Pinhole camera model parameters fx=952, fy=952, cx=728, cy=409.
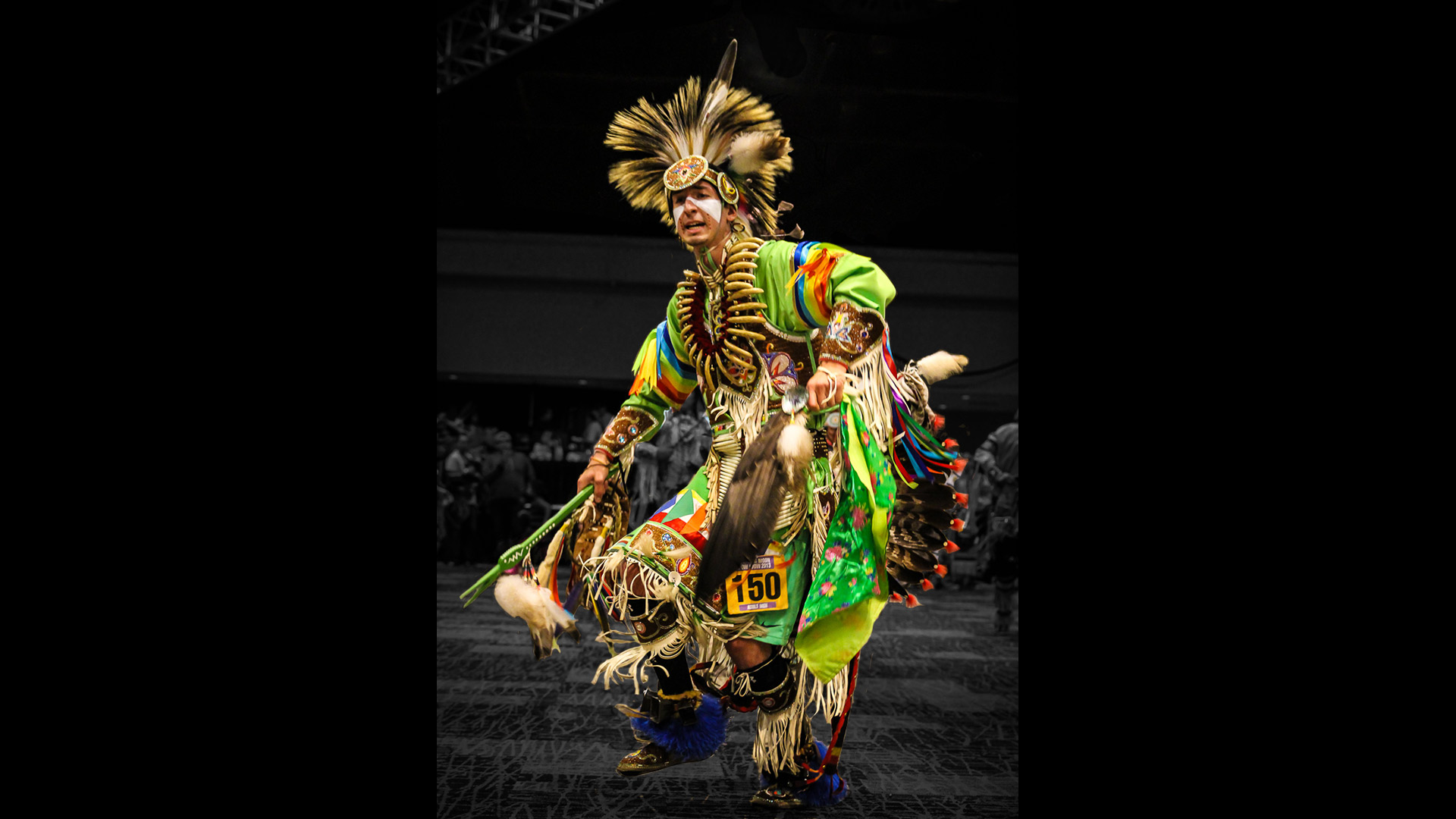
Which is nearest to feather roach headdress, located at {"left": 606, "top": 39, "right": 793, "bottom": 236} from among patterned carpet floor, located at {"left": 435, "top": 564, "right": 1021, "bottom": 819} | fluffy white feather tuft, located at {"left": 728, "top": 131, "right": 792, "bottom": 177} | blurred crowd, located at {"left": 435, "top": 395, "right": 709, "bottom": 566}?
fluffy white feather tuft, located at {"left": 728, "top": 131, "right": 792, "bottom": 177}

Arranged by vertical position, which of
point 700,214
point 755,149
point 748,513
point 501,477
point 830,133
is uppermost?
point 830,133

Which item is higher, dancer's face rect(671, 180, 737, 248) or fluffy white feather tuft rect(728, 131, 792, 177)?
fluffy white feather tuft rect(728, 131, 792, 177)

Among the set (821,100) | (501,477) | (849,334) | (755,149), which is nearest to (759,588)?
(849,334)

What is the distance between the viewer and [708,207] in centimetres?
240

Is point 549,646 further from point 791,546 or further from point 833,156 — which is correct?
point 833,156

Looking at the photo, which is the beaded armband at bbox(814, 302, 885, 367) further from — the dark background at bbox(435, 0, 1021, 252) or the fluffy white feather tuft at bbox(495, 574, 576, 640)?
the dark background at bbox(435, 0, 1021, 252)

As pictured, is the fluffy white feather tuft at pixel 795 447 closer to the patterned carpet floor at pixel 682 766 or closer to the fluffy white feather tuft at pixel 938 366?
the fluffy white feather tuft at pixel 938 366

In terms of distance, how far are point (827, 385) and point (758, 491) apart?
0.28 m

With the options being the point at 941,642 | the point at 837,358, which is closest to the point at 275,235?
the point at 837,358

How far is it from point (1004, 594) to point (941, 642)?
629 mm

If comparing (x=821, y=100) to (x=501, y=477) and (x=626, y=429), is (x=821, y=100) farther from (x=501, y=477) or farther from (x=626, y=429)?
(x=501, y=477)

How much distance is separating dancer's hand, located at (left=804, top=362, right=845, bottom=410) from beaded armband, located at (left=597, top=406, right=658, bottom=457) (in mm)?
696

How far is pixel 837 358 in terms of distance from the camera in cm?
216

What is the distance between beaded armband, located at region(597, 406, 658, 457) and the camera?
2.63m
